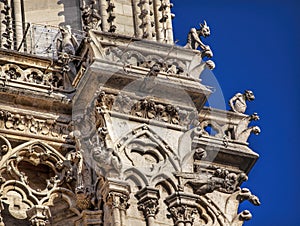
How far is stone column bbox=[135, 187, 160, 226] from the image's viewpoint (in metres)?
29.5

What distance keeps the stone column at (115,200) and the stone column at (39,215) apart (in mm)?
903

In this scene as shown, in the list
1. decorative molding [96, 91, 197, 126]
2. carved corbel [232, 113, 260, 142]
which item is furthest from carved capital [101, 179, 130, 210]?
carved corbel [232, 113, 260, 142]

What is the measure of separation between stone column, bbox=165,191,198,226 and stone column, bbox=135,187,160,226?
25cm

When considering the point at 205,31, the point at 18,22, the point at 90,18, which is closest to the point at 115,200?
the point at 90,18

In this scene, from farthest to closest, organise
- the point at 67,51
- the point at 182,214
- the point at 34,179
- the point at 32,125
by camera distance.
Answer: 1. the point at 67,51
2. the point at 32,125
3. the point at 34,179
4. the point at 182,214

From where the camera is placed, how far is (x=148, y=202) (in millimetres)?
29594

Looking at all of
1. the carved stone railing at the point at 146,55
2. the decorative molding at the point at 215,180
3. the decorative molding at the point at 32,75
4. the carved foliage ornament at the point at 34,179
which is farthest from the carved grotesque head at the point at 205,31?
the carved foliage ornament at the point at 34,179

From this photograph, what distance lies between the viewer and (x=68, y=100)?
102ft

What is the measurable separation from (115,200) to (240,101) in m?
4.21

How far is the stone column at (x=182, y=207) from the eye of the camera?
97.7ft

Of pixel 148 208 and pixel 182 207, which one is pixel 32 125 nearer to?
pixel 148 208

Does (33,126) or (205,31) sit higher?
(205,31)

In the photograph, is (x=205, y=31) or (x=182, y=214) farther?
(x=205, y=31)

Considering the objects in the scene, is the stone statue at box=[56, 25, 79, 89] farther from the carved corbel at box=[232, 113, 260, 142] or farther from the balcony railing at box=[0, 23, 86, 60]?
the carved corbel at box=[232, 113, 260, 142]
